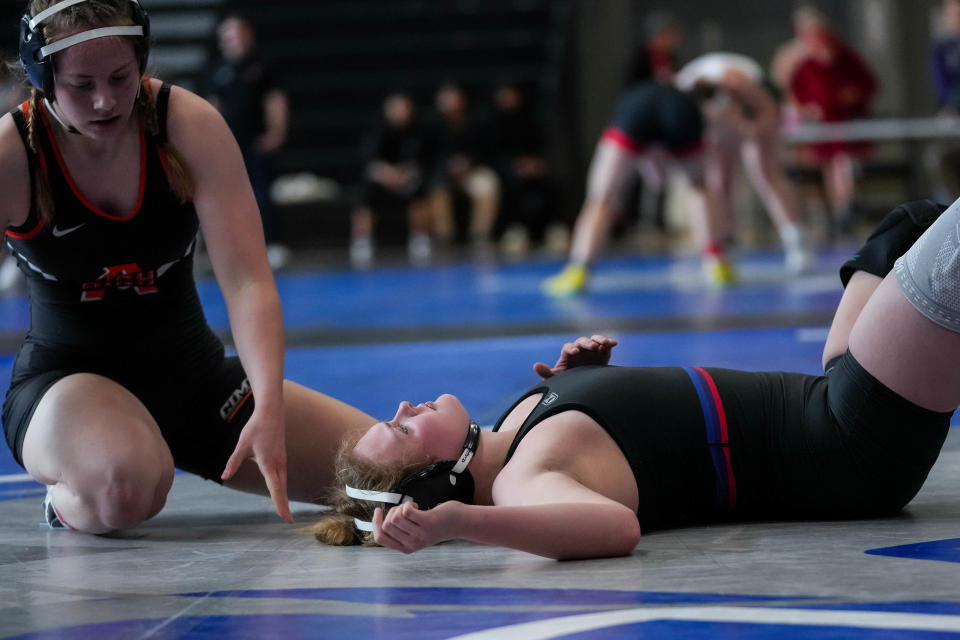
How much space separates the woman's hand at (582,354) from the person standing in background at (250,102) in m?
8.48

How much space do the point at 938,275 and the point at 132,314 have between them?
1.64 m

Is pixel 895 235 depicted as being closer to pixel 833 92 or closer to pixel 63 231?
pixel 63 231

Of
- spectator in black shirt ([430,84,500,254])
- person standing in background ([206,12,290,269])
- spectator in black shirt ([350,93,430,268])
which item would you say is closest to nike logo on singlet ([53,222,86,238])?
person standing in background ([206,12,290,269])

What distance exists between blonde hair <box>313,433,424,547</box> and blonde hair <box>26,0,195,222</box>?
644mm

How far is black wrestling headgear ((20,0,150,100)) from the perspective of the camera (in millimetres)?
2439

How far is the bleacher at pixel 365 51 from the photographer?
51.5 ft

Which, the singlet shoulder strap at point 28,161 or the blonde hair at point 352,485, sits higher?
the singlet shoulder strap at point 28,161

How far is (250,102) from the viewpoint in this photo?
1114 cm

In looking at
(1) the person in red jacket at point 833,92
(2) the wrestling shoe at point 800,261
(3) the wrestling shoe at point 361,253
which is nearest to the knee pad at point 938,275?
(2) the wrestling shoe at point 800,261

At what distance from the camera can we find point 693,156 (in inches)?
305

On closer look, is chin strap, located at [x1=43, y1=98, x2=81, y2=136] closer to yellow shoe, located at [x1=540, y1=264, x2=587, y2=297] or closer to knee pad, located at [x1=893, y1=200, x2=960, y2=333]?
knee pad, located at [x1=893, y1=200, x2=960, y2=333]

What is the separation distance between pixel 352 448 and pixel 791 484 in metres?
0.83

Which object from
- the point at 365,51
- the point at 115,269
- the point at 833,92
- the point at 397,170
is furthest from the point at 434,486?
the point at 365,51

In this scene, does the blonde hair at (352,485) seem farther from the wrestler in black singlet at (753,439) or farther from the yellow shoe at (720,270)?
the yellow shoe at (720,270)
